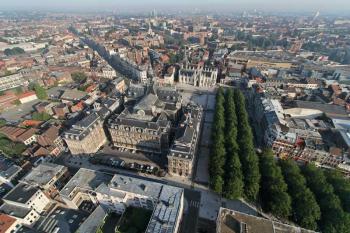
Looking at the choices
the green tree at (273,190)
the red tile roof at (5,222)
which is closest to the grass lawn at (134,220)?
the red tile roof at (5,222)

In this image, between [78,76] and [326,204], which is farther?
[78,76]

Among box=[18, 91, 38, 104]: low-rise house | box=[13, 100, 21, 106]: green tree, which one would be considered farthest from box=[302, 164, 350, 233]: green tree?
box=[13, 100, 21, 106]: green tree

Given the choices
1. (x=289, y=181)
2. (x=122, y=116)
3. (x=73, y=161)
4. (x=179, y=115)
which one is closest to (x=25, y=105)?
(x=73, y=161)

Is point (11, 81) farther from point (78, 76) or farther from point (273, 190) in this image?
point (273, 190)

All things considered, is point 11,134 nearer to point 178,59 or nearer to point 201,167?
point 201,167

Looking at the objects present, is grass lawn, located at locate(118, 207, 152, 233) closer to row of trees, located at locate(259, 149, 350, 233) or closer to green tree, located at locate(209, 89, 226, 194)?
green tree, located at locate(209, 89, 226, 194)

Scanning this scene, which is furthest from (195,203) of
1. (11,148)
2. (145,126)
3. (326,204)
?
(11,148)
